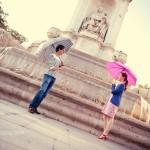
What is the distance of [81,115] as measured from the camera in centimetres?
795

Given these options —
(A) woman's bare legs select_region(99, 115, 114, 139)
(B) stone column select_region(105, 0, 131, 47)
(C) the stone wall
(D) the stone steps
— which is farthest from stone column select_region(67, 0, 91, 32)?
(A) woman's bare legs select_region(99, 115, 114, 139)

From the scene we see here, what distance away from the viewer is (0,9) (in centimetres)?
5550

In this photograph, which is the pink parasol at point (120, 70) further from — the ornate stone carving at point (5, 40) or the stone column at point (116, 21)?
the stone column at point (116, 21)

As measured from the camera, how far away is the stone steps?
25.9 ft

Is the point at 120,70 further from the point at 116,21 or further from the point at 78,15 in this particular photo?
the point at 78,15

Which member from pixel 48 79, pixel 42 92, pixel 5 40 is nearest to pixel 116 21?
pixel 5 40

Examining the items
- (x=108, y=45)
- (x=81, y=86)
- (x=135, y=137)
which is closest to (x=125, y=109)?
(x=81, y=86)

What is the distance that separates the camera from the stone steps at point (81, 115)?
25.9 feet

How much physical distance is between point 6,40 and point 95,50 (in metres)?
4.72

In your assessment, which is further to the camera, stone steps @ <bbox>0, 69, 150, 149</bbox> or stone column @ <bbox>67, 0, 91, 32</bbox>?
stone column @ <bbox>67, 0, 91, 32</bbox>

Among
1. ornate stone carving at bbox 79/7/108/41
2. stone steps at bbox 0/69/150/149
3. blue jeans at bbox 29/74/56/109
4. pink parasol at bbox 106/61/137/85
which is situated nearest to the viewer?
blue jeans at bbox 29/74/56/109

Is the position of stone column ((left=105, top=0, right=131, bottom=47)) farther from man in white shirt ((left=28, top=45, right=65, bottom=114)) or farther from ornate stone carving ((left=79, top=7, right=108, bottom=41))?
man in white shirt ((left=28, top=45, right=65, bottom=114))

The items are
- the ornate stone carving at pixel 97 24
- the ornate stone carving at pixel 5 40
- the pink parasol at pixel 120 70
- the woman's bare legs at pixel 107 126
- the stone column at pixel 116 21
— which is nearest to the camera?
the woman's bare legs at pixel 107 126

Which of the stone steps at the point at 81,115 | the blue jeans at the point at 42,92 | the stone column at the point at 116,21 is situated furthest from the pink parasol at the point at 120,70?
the stone column at the point at 116,21
